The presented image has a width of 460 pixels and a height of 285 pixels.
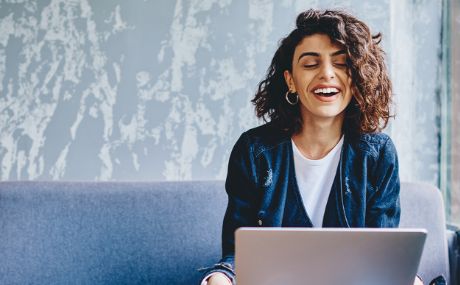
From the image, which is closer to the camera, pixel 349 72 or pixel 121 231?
pixel 349 72

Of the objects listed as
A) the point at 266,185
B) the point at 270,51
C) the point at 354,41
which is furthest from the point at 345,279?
the point at 270,51

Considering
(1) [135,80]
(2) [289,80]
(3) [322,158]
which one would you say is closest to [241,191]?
(3) [322,158]

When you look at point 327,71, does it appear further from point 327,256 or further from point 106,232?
point 106,232

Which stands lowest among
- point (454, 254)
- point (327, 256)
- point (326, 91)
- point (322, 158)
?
point (454, 254)

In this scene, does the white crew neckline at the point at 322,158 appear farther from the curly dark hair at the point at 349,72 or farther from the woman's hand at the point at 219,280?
the woman's hand at the point at 219,280

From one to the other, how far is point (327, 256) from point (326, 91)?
1.80 feet

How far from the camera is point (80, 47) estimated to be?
5.85 ft

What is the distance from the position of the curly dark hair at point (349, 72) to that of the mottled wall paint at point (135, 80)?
0.35 meters

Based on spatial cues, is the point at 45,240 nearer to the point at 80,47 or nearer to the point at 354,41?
the point at 80,47

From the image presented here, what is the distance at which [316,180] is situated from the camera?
1363 millimetres

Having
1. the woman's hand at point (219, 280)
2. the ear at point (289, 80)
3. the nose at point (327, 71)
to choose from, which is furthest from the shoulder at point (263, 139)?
the woman's hand at point (219, 280)

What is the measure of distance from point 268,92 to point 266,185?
0.31 meters

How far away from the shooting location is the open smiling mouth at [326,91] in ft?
4.22

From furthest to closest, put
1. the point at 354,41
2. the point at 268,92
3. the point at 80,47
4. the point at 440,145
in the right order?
the point at 440,145
the point at 80,47
the point at 268,92
the point at 354,41
